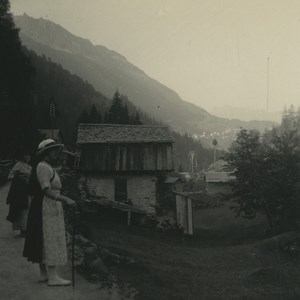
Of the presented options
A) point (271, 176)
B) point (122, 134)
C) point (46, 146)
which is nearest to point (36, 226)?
point (46, 146)

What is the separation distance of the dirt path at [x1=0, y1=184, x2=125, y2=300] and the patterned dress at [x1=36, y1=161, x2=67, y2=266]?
53 cm

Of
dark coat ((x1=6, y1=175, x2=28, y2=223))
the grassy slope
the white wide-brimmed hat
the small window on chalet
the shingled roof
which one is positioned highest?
the shingled roof

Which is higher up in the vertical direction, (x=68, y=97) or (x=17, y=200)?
(x=68, y=97)

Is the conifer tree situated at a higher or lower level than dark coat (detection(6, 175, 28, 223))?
higher

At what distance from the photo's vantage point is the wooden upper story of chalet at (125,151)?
26.8m

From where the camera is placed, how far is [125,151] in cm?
2736

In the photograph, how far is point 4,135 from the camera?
106ft

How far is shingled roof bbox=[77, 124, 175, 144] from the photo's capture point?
27.5 m

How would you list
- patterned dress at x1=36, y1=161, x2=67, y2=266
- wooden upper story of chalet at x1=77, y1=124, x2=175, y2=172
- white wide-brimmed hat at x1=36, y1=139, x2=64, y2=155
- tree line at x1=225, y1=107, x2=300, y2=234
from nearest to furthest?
1. patterned dress at x1=36, y1=161, x2=67, y2=266
2. white wide-brimmed hat at x1=36, y1=139, x2=64, y2=155
3. tree line at x1=225, y1=107, x2=300, y2=234
4. wooden upper story of chalet at x1=77, y1=124, x2=175, y2=172

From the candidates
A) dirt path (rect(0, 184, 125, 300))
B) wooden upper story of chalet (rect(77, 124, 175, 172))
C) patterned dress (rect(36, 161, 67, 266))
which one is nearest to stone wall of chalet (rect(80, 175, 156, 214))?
wooden upper story of chalet (rect(77, 124, 175, 172))

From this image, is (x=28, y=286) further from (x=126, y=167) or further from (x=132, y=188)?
(x=126, y=167)

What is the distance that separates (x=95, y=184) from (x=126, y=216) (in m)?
2.83

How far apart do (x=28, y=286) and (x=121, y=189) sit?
64.4 feet

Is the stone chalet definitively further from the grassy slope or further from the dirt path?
the dirt path
